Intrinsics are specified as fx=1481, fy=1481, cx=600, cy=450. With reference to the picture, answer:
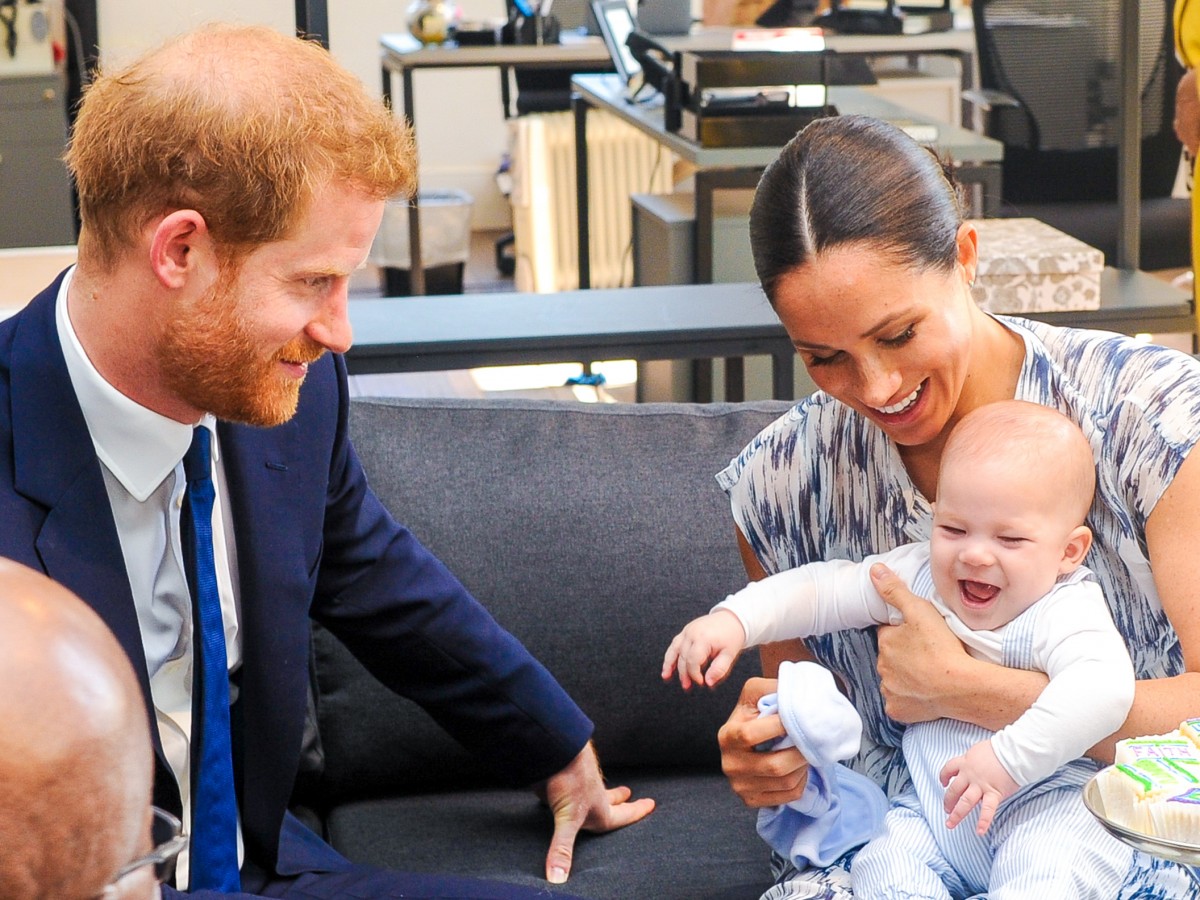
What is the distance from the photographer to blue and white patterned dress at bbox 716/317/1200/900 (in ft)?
4.53

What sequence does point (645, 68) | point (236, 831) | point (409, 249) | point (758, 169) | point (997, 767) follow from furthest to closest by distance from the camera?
point (409, 249) → point (645, 68) → point (758, 169) → point (236, 831) → point (997, 767)

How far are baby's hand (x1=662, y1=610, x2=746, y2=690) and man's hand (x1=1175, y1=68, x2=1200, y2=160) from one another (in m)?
2.71

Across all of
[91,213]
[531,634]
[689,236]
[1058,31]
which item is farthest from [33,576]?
[1058,31]

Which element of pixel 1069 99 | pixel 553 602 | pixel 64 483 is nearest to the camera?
pixel 64 483

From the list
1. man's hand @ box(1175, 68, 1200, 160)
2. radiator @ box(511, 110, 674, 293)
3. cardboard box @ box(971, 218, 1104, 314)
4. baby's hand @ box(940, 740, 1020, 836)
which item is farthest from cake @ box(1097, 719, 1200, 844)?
radiator @ box(511, 110, 674, 293)

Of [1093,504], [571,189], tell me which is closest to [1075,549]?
[1093,504]

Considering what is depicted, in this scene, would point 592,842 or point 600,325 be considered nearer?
point 592,842

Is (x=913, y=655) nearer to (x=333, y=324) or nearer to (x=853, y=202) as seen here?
(x=853, y=202)

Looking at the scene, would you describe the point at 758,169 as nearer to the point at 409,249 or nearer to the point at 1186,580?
the point at 409,249

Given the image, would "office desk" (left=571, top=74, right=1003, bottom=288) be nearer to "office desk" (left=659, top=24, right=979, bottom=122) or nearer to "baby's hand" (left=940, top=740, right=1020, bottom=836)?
"office desk" (left=659, top=24, right=979, bottom=122)

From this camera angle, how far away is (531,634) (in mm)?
2004

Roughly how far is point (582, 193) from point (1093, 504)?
189 inches

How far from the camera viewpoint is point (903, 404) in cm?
142

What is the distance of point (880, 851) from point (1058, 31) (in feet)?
13.7
